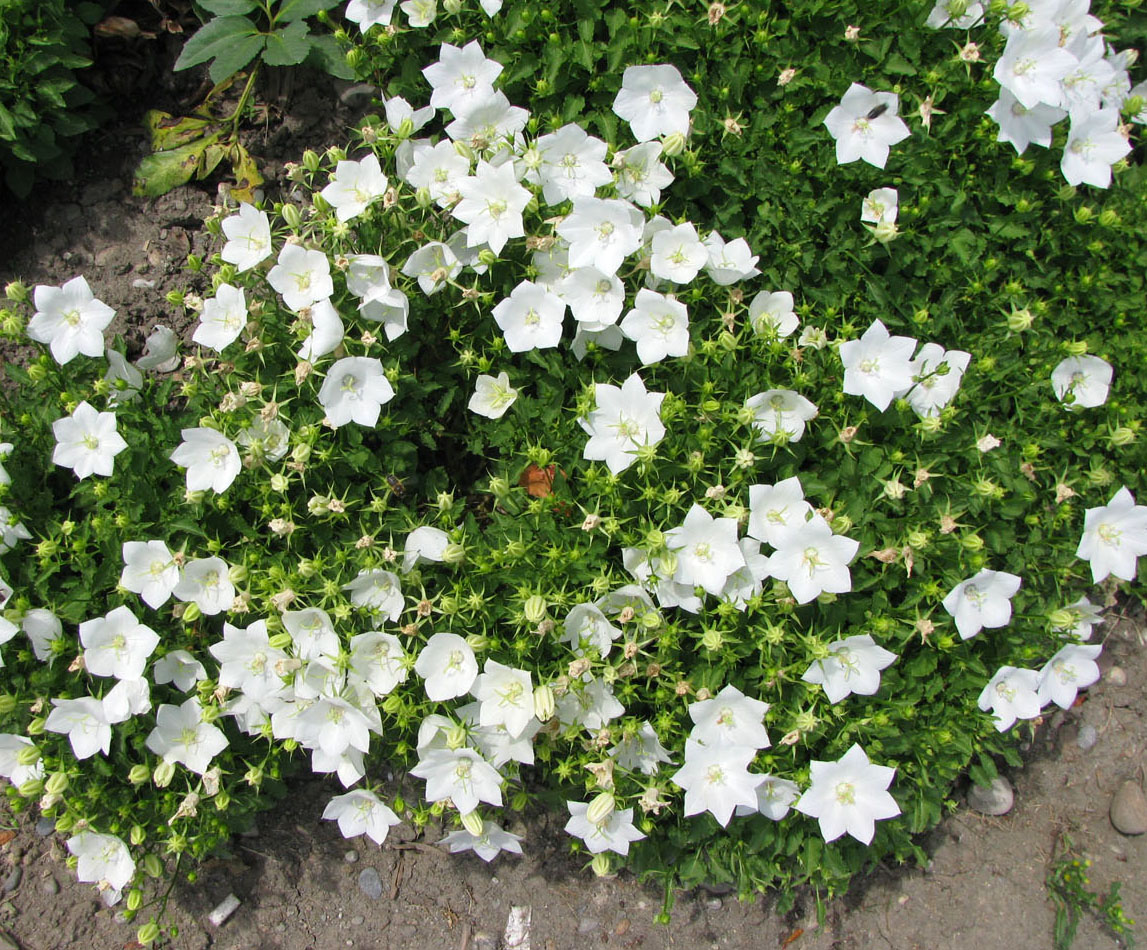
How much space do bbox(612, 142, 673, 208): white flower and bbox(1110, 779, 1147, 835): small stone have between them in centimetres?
365

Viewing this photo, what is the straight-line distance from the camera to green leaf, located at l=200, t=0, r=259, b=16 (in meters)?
3.93

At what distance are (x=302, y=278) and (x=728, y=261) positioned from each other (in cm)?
163

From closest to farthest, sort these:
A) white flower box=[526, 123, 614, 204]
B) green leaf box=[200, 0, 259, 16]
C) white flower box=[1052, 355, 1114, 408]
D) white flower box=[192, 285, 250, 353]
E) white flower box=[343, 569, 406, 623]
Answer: white flower box=[343, 569, 406, 623], white flower box=[192, 285, 250, 353], white flower box=[526, 123, 614, 204], white flower box=[1052, 355, 1114, 408], green leaf box=[200, 0, 259, 16]

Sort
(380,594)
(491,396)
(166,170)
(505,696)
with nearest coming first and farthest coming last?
(505,696) → (380,594) → (491,396) → (166,170)

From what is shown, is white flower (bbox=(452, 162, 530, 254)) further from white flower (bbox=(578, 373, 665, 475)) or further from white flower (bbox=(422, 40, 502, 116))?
white flower (bbox=(578, 373, 665, 475))

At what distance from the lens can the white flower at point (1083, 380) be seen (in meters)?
3.56

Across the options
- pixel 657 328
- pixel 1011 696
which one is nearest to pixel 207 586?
pixel 657 328

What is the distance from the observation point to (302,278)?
3186 mm

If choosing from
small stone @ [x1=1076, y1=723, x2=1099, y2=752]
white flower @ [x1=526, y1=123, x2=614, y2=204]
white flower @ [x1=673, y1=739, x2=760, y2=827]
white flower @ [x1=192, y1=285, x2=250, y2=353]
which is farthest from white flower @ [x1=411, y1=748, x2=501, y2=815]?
small stone @ [x1=1076, y1=723, x2=1099, y2=752]

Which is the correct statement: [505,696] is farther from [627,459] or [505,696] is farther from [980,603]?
[980,603]

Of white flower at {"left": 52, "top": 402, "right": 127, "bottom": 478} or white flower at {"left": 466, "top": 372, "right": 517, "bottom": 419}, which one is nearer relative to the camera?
white flower at {"left": 52, "top": 402, "right": 127, "bottom": 478}

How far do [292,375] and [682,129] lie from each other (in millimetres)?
1788

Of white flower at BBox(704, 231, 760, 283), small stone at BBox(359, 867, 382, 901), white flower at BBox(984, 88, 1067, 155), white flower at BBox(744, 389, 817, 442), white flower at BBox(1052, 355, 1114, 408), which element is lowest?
small stone at BBox(359, 867, 382, 901)

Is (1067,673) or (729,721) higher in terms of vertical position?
(729,721)
